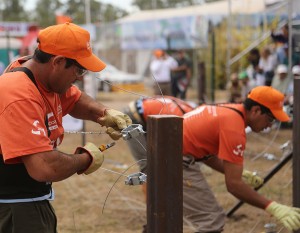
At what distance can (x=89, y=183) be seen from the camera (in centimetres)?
688

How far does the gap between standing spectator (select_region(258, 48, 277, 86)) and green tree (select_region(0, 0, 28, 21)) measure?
5395 cm

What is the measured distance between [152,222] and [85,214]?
3.33 meters

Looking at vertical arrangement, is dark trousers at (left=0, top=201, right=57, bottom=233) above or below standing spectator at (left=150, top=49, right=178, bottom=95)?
above

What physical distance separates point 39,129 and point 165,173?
59cm

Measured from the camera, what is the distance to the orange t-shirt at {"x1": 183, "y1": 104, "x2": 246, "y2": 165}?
3.73 m

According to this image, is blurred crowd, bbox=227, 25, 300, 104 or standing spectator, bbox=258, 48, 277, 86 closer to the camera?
blurred crowd, bbox=227, 25, 300, 104

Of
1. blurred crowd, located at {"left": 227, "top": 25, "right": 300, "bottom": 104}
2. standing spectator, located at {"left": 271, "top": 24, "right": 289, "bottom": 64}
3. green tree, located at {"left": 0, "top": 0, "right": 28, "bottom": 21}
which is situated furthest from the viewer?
green tree, located at {"left": 0, "top": 0, "right": 28, "bottom": 21}

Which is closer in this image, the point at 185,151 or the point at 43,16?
the point at 185,151

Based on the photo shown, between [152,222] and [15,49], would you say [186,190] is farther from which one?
[15,49]

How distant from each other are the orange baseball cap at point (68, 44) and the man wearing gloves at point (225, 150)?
61.3 inches

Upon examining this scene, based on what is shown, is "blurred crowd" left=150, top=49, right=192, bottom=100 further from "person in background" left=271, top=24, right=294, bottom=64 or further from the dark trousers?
the dark trousers

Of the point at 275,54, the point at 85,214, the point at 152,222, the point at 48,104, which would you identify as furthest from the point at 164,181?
the point at 275,54

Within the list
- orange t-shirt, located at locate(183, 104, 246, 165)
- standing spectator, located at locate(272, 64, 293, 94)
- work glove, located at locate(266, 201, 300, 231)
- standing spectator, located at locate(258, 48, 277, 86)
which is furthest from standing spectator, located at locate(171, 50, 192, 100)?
work glove, located at locate(266, 201, 300, 231)

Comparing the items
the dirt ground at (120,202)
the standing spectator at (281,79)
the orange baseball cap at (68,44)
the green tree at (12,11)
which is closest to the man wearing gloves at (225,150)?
the dirt ground at (120,202)
